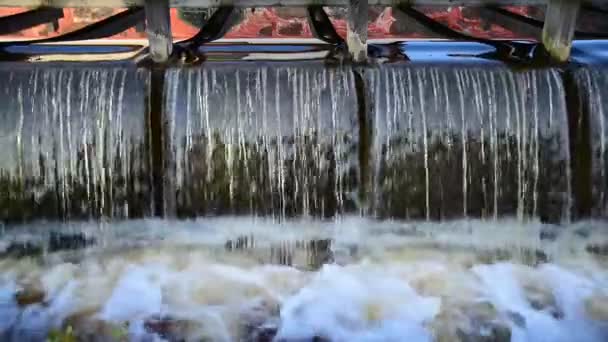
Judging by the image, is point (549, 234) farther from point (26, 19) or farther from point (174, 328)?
point (26, 19)

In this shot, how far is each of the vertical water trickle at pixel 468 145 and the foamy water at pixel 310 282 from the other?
176 millimetres

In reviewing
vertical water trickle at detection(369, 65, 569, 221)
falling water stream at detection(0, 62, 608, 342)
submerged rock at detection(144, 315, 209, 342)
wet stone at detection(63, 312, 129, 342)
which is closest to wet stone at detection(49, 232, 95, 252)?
falling water stream at detection(0, 62, 608, 342)

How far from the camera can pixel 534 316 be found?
160 inches

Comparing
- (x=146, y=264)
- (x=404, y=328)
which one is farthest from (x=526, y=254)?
(x=146, y=264)

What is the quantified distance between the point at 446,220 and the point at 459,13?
4.97 m

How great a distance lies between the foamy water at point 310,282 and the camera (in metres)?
3.96

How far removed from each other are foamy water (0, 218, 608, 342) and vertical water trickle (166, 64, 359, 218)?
0.17 meters

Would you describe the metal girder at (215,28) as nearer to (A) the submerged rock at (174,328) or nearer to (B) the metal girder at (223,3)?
(B) the metal girder at (223,3)

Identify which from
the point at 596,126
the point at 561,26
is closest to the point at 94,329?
the point at 596,126

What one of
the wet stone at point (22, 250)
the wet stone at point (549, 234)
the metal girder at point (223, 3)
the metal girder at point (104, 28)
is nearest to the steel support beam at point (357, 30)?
the metal girder at point (223, 3)

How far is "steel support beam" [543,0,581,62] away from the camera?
4750 millimetres

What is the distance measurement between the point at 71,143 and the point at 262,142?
125cm

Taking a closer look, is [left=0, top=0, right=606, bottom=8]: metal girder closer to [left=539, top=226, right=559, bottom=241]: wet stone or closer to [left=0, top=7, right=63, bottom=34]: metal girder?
[left=0, top=7, right=63, bottom=34]: metal girder

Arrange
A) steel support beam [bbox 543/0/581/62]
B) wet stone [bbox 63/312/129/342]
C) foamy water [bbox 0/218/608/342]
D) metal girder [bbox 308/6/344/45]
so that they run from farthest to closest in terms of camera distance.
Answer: metal girder [bbox 308/6/344/45] → steel support beam [bbox 543/0/581/62] → foamy water [bbox 0/218/608/342] → wet stone [bbox 63/312/129/342]
